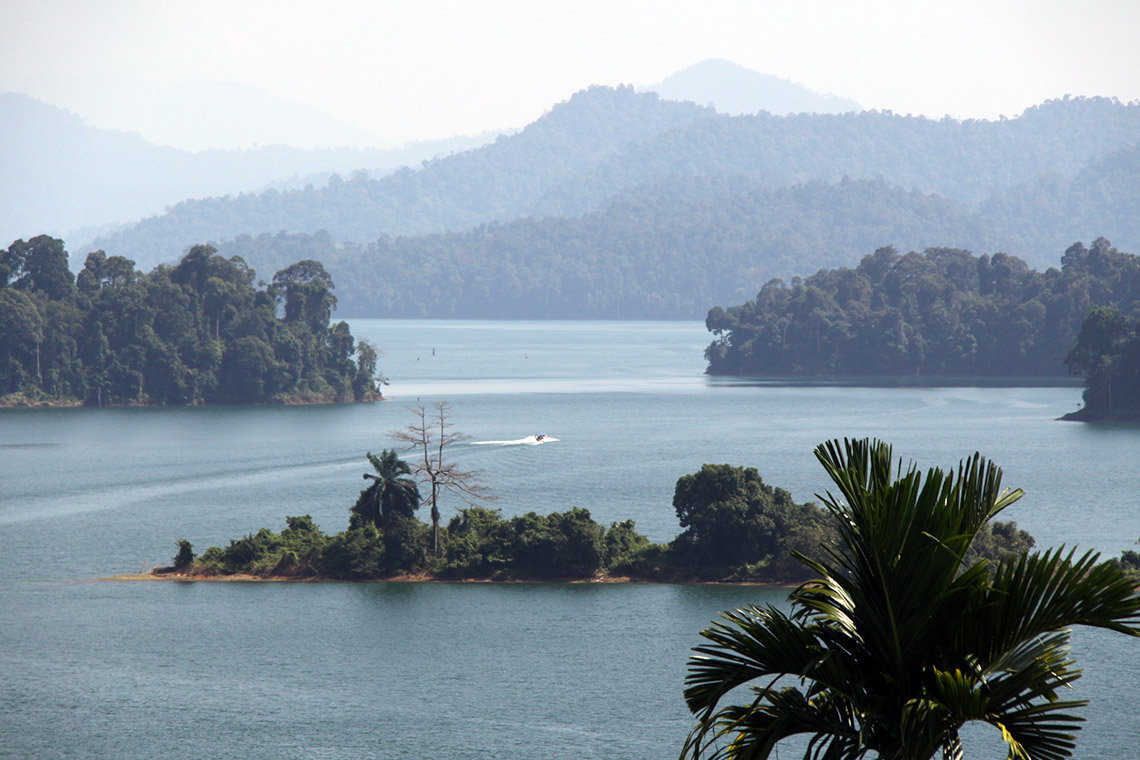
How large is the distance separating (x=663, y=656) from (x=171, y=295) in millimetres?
114804

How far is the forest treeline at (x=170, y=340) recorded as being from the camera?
13912 centimetres

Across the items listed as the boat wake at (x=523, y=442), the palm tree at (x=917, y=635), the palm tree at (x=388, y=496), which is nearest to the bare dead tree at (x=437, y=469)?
the palm tree at (x=388, y=496)

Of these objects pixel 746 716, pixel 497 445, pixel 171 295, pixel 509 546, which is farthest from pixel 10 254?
pixel 746 716

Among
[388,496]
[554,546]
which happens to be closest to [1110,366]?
[554,546]

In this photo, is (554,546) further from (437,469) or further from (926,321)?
(926,321)

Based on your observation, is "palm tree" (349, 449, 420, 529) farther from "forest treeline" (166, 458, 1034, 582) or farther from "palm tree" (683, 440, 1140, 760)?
"palm tree" (683, 440, 1140, 760)

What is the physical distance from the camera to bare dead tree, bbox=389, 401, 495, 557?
56.4 metres

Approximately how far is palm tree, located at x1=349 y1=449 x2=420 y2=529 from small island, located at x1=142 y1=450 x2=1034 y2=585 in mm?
54

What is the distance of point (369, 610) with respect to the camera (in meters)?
52.7

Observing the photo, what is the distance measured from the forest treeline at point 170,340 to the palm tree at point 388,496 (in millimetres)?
84067

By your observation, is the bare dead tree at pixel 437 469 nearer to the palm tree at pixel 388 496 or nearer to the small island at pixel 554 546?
the palm tree at pixel 388 496

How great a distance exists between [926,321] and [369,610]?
147 m

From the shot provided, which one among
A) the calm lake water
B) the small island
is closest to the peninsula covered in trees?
the calm lake water

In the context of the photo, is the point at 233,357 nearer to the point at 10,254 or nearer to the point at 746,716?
the point at 10,254
